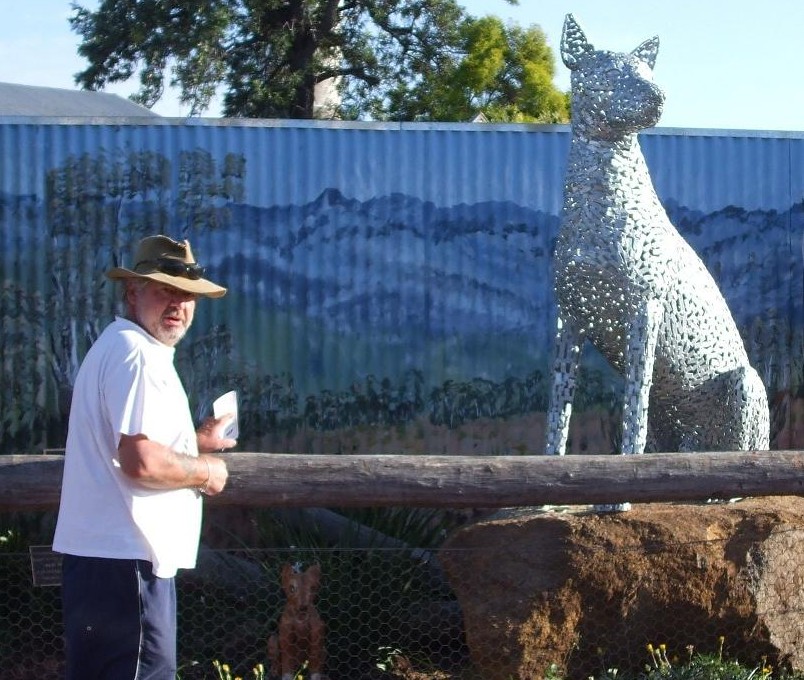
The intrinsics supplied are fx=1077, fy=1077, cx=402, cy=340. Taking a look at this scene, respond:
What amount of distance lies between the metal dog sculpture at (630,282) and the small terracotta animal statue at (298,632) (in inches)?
45.7

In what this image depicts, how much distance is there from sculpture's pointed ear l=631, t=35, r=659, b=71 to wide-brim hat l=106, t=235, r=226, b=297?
220 cm

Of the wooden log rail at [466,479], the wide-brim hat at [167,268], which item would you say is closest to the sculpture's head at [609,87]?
the wooden log rail at [466,479]

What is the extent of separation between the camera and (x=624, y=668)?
162 inches

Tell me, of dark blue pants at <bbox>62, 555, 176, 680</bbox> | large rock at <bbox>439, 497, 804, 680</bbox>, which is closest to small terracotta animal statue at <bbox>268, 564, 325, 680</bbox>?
large rock at <bbox>439, 497, 804, 680</bbox>

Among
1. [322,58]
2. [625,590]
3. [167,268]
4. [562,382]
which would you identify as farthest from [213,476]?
[322,58]

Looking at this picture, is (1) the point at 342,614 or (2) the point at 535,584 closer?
(2) the point at 535,584

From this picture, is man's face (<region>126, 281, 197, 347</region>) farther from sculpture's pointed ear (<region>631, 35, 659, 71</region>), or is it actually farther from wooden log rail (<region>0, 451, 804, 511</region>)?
sculpture's pointed ear (<region>631, 35, 659, 71</region>)

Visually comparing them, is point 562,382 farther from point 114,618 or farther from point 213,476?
point 114,618

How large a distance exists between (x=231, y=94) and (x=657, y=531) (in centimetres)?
1414

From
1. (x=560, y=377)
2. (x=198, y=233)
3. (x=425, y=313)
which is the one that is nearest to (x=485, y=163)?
(x=425, y=313)

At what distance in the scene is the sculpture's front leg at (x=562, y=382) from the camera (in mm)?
4449

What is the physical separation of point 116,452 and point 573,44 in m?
2.60

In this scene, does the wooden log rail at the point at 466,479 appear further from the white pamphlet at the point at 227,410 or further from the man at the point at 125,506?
the man at the point at 125,506

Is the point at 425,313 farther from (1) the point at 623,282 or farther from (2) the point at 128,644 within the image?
(2) the point at 128,644
